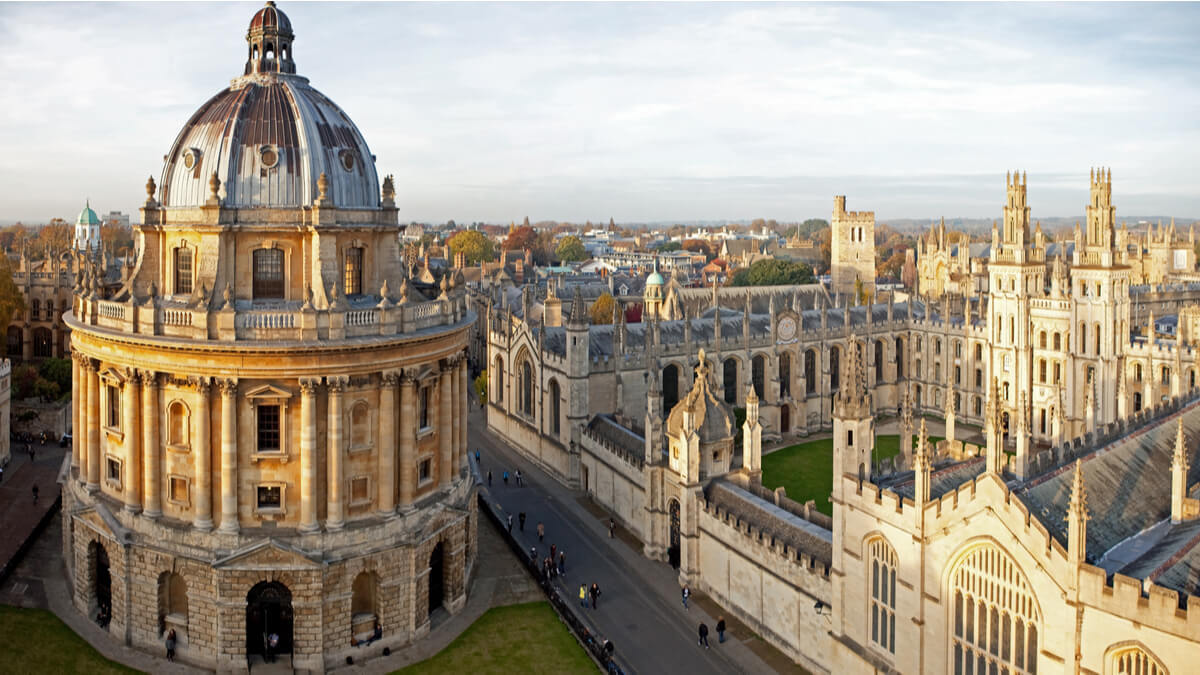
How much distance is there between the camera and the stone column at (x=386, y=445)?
110 feet

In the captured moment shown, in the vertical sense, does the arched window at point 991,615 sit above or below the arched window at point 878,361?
below

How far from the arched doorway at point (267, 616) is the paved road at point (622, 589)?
1087 centimetres

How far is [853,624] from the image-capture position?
29.2 metres

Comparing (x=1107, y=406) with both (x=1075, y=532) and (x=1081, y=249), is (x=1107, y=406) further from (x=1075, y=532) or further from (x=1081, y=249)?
(x=1075, y=532)

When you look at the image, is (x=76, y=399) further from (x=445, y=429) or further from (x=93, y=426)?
(x=445, y=429)

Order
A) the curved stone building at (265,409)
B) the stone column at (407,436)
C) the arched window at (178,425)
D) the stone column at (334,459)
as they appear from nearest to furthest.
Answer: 1. the curved stone building at (265,409)
2. the stone column at (334,459)
3. the arched window at (178,425)
4. the stone column at (407,436)

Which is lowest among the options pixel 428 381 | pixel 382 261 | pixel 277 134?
pixel 428 381

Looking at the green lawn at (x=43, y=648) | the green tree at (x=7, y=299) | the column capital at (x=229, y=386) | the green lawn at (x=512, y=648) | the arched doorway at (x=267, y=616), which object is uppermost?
the green tree at (x=7, y=299)

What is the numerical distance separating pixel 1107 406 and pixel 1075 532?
41.8 m

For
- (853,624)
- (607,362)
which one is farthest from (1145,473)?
(607,362)

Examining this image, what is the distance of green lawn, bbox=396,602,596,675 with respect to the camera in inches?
1267

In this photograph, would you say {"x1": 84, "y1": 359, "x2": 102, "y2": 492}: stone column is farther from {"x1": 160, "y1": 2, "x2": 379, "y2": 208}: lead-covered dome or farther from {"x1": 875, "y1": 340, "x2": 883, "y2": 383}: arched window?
{"x1": 875, "y1": 340, "x2": 883, "y2": 383}: arched window

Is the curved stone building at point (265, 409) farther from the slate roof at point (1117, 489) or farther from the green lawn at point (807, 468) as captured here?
the green lawn at point (807, 468)

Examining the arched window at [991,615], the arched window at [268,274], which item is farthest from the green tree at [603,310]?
the arched window at [991,615]
